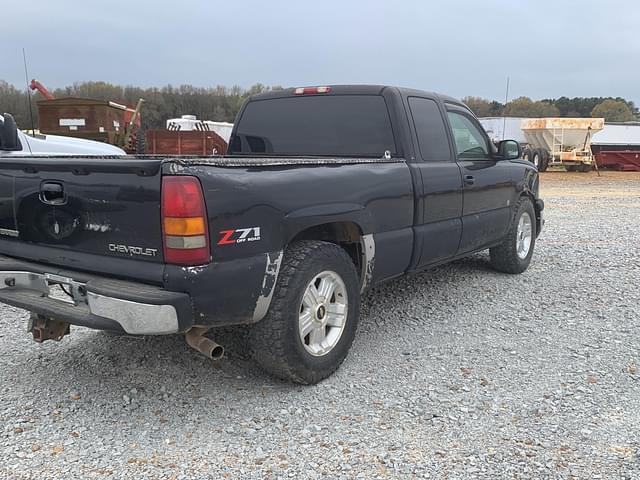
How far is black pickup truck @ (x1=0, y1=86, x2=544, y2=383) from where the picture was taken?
292cm

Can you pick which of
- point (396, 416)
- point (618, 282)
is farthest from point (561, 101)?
point (396, 416)

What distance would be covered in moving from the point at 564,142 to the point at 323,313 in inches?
956

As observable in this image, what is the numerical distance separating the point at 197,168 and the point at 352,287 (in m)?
1.43

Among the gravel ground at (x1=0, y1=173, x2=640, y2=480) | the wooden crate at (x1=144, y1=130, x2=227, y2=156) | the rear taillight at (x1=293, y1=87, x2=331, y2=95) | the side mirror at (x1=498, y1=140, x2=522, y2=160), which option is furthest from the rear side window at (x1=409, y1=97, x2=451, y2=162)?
the wooden crate at (x1=144, y1=130, x2=227, y2=156)

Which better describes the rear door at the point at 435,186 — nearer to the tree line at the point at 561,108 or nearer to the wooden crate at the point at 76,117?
the wooden crate at the point at 76,117

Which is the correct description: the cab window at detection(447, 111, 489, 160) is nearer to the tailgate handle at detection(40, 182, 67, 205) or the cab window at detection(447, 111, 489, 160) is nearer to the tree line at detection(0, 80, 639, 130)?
the tailgate handle at detection(40, 182, 67, 205)

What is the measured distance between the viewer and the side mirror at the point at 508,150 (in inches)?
232

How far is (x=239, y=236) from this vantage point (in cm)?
Result: 307

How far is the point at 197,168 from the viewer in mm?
2891

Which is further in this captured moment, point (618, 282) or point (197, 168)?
point (618, 282)

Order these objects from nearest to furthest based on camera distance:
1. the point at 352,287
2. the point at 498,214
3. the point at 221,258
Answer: the point at 221,258 → the point at 352,287 → the point at 498,214

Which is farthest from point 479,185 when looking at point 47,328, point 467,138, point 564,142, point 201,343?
point 564,142

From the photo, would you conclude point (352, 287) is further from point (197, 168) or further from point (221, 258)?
point (197, 168)

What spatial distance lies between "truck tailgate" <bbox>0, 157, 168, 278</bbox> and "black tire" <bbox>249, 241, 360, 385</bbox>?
0.74m
